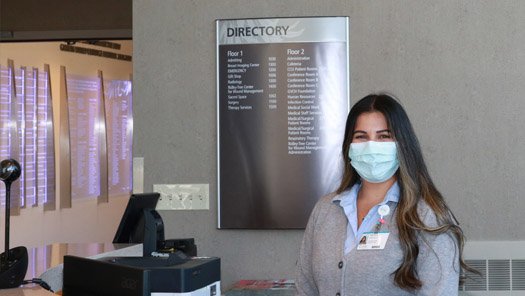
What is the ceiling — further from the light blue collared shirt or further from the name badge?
the name badge

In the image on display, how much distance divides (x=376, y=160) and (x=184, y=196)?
165 cm

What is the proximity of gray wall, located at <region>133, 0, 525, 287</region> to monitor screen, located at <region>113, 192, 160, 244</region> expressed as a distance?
2.84 ft

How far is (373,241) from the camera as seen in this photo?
2.47 meters

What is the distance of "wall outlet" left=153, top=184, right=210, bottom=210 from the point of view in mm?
3975

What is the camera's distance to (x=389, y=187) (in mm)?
2648

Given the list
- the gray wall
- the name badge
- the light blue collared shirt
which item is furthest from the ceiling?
the name badge

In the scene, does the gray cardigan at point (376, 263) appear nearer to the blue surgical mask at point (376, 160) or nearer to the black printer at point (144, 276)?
the blue surgical mask at point (376, 160)

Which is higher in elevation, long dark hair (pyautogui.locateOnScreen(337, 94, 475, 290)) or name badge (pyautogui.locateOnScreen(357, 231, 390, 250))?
long dark hair (pyautogui.locateOnScreen(337, 94, 475, 290))

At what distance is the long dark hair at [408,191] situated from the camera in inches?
94.0

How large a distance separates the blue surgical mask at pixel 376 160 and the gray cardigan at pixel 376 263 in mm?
159

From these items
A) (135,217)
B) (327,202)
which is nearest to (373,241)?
(327,202)

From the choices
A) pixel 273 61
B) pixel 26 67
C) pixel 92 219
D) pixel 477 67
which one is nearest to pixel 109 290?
pixel 273 61

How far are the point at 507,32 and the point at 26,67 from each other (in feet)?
17.1

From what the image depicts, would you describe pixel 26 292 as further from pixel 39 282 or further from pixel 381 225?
pixel 381 225
